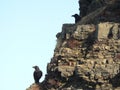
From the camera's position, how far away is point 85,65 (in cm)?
3419

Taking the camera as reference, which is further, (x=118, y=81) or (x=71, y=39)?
(x=71, y=39)

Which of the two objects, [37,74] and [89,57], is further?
[37,74]

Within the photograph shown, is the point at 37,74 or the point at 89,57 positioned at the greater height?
the point at 89,57

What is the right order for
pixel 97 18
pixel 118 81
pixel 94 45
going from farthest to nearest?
1. pixel 97 18
2. pixel 94 45
3. pixel 118 81

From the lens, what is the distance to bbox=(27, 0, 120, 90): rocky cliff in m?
33.5

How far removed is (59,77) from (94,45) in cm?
321

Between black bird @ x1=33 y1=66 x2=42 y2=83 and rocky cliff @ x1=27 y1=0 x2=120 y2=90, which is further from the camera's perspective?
black bird @ x1=33 y1=66 x2=42 y2=83

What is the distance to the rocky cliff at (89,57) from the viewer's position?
33.5 metres

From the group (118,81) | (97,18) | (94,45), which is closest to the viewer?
(118,81)

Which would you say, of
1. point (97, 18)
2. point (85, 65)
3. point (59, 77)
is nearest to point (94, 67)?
point (85, 65)

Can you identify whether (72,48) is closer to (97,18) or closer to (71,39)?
(71,39)

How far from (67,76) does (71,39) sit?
332 centimetres

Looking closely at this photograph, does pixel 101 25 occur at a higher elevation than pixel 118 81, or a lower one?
higher

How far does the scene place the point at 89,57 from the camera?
3494cm
